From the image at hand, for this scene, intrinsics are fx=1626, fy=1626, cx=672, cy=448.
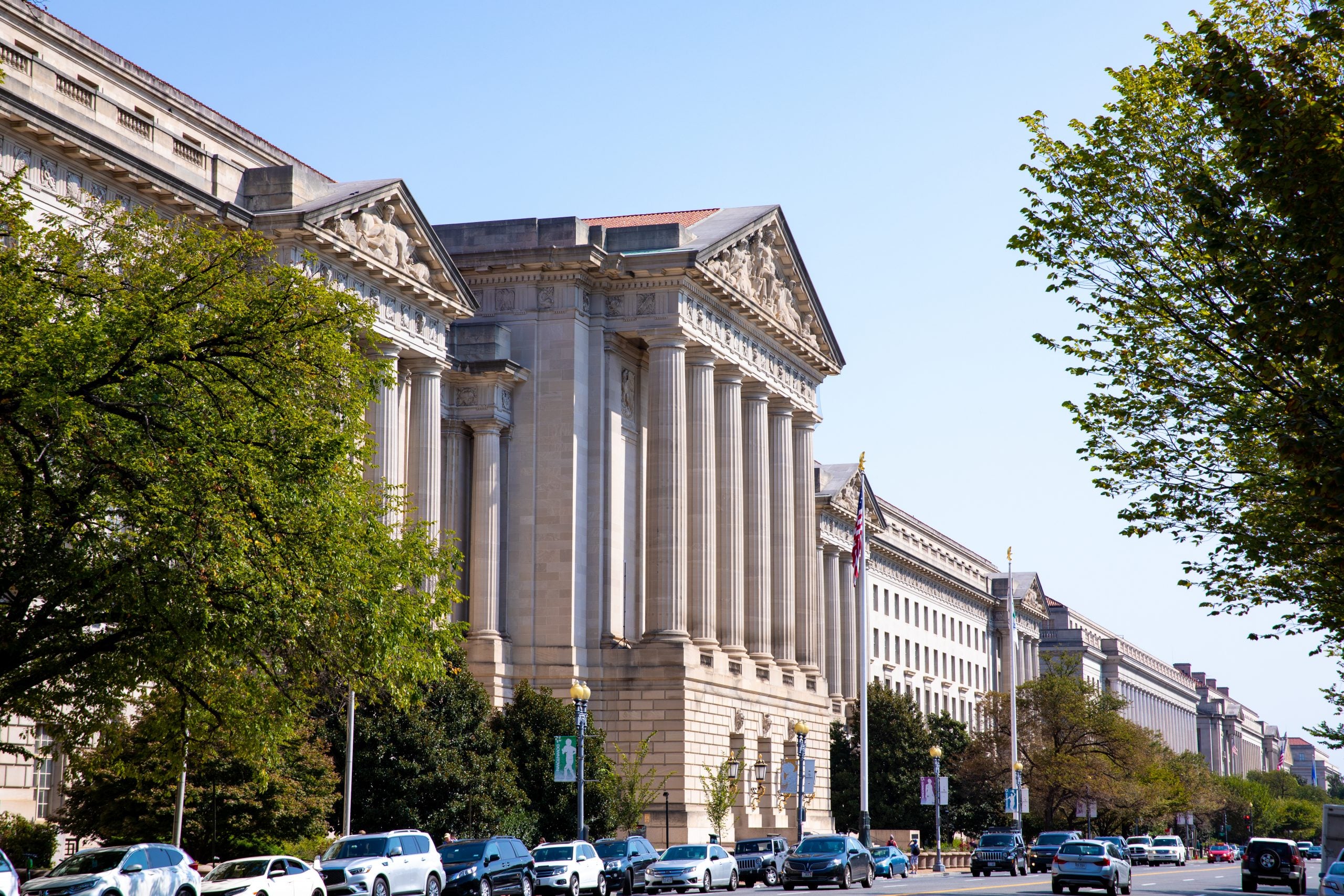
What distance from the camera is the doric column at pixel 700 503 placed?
67125 millimetres

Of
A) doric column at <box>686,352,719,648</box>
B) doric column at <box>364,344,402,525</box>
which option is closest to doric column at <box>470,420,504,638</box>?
doric column at <box>364,344,402,525</box>

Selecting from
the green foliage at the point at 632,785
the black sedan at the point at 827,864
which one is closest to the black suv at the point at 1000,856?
the green foliage at the point at 632,785

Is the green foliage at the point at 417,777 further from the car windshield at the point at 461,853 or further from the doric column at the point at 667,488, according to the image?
the doric column at the point at 667,488

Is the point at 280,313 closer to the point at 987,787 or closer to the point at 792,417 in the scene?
the point at 792,417

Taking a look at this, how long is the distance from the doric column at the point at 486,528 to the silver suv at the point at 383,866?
25917 mm

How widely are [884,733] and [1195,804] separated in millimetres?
61965

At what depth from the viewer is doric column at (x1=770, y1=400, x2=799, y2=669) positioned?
74.9 metres

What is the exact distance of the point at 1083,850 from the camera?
47.2 meters

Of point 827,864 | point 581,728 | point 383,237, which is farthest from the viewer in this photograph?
point 383,237

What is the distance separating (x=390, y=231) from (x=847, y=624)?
194ft

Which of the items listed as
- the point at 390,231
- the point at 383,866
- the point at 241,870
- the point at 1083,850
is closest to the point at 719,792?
the point at 1083,850

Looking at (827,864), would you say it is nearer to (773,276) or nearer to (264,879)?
(264,879)

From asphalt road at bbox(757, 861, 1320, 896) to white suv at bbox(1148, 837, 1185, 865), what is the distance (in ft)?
54.4

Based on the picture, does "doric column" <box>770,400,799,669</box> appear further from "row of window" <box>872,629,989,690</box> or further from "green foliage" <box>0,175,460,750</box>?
"green foliage" <box>0,175,460,750</box>
